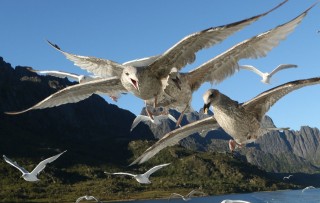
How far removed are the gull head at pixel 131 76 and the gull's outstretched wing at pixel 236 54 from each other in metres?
1.59

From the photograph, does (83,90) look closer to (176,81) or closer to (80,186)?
(176,81)

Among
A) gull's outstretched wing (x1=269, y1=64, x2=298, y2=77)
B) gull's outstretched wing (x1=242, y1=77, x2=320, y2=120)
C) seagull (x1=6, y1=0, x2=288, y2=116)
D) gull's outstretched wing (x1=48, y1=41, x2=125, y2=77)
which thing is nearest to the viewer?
gull's outstretched wing (x1=242, y1=77, x2=320, y2=120)

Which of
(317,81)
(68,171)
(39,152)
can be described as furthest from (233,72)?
(39,152)

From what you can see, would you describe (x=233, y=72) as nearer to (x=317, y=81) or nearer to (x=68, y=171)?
(x=317, y=81)

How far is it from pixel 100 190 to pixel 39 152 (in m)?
46.7

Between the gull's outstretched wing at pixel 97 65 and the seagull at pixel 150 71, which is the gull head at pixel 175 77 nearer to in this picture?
the seagull at pixel 150 71

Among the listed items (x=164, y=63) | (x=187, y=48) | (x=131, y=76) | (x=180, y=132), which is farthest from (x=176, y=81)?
(x=180, y=132)

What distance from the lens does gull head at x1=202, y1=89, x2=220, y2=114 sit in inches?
462

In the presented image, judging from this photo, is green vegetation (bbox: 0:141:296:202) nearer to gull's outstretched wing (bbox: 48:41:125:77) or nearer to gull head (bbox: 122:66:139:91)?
gull's outstretched wing (bbox: 48:41:125:77)

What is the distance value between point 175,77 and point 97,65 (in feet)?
9.99

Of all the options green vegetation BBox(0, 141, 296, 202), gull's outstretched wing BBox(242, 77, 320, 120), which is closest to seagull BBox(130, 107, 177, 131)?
gull's outstretched wing BBox(242, 77, 320, 120)

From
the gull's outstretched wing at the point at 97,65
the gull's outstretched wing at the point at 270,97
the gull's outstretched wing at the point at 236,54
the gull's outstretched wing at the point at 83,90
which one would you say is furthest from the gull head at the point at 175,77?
the gull's outstretched wing at the point at 83,90

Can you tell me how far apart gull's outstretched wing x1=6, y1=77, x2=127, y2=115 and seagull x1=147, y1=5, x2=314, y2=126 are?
1.16 meters

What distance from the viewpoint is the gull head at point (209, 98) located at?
38.5 feet
